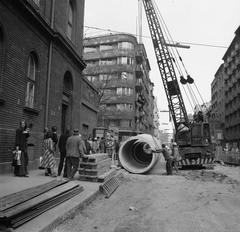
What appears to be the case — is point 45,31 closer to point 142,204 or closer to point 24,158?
point 24,158

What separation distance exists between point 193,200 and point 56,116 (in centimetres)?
804

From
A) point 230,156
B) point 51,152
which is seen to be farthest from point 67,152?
point 230,156

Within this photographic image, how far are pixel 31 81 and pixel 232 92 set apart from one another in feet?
145

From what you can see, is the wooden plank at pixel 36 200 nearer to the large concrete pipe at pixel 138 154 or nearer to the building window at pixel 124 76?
the large concrete pipe at pixel 138 154

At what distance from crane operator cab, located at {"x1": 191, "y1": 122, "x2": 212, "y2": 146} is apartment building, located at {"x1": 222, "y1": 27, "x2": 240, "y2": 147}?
30038 millimetres

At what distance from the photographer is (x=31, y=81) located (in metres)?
10.9

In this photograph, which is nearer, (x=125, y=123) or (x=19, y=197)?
(x=19, y=197)

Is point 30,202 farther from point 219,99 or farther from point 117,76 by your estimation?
point 219,99

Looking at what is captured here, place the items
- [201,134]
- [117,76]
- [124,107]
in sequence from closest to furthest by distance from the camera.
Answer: [201,134]
[124,107]
[117,76]

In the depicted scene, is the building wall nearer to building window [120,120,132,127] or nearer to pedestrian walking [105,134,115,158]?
building window [120,120,132,127]

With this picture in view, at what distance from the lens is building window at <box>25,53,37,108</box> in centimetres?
1061

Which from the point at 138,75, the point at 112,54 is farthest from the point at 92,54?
the point at 138,75

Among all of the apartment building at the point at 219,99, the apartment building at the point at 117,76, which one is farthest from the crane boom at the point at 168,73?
the apartment building at the point at 219,99

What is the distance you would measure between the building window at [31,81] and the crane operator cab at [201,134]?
10.1 metres
